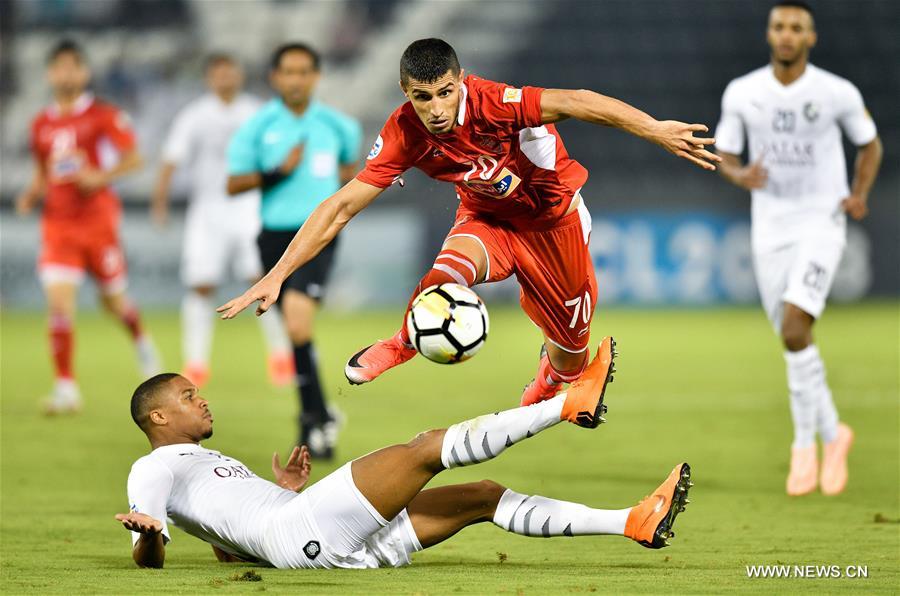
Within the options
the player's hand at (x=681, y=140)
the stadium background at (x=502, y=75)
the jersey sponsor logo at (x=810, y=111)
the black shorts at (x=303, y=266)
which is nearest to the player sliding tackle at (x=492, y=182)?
the player's hand at (x=681, y=140)

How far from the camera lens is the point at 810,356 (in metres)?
7.53

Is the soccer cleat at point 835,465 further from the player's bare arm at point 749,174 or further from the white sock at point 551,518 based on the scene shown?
the white sock at point 551,518

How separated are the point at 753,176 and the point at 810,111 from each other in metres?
0.48

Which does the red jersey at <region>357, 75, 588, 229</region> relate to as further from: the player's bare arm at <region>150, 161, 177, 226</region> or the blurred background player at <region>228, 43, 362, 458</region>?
the player's bare arm at <region>150, 161, 177, 226</region>

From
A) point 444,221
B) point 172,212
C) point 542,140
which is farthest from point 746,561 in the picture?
point 172,212

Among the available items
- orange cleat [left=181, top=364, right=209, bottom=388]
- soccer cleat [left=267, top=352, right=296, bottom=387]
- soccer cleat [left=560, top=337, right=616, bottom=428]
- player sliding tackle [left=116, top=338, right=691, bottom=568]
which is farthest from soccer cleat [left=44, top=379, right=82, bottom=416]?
soccer cleat [left=560, top=337, right=616, bottom=428]

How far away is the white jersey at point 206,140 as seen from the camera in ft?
42.2

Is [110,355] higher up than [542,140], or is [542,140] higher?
[542,140]

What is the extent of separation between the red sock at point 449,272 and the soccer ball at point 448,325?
0.94 ft

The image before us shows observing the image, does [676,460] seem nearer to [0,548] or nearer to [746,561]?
[746,561]

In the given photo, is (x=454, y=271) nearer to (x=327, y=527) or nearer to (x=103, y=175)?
(x=327, y=527)

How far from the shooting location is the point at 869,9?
23.1 m

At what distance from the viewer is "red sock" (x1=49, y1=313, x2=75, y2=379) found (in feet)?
36.0

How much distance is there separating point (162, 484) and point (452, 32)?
60.8 feet
